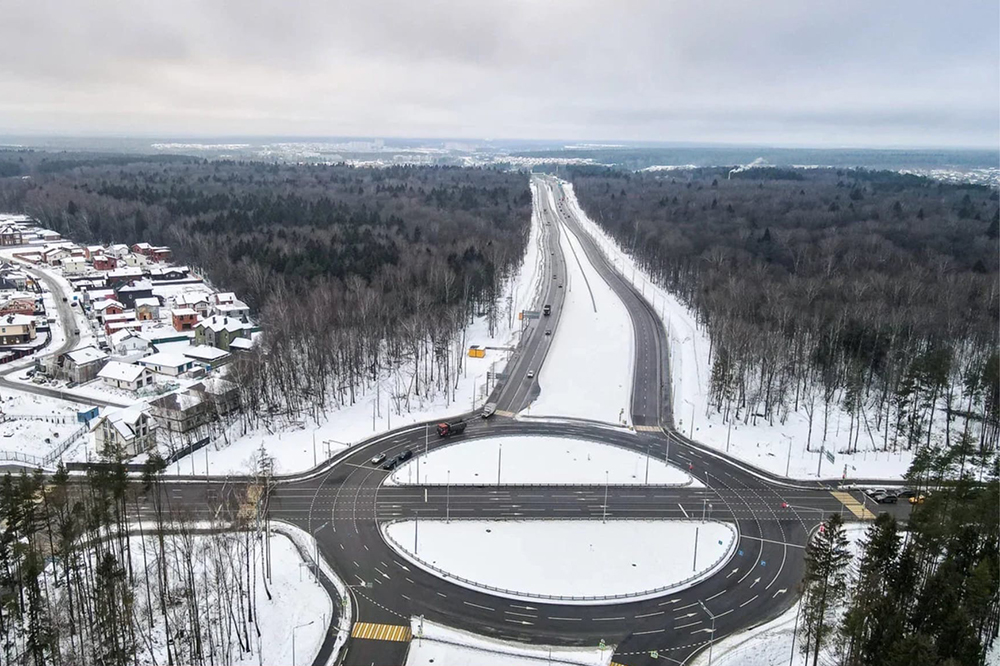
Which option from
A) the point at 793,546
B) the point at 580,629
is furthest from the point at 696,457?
the point at 580,629

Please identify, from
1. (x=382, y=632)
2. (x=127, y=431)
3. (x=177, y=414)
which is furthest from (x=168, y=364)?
(x=382, y=632)

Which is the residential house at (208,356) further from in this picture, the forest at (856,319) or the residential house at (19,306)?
the forest at (856,319)

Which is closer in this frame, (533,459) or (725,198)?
(533,459)

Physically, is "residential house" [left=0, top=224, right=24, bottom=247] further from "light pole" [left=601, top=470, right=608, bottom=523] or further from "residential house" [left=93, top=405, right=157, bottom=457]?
"light pole" [left=601, top=470, right=608, bottom=523]

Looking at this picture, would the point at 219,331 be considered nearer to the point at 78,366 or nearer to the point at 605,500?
the point at 78,366

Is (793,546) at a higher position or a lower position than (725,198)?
lower

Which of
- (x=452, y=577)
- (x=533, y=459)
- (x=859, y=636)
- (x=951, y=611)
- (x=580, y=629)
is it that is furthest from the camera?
(x=533, y=459)

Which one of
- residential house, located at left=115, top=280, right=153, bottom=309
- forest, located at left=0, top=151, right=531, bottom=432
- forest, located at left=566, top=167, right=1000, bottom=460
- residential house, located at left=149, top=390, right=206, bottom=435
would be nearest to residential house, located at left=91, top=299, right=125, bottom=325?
residential house, located at left=115, top=280, right=153, bottom=309

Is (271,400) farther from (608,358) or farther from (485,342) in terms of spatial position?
(608,358)
